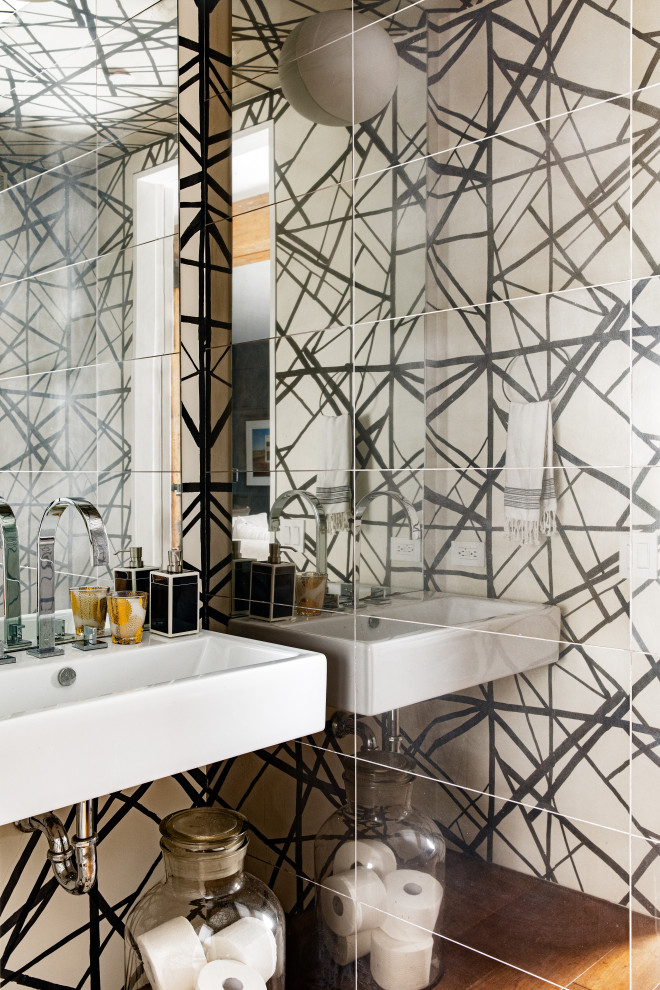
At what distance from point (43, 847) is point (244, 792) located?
0.47m

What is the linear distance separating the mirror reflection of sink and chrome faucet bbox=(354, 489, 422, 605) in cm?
8

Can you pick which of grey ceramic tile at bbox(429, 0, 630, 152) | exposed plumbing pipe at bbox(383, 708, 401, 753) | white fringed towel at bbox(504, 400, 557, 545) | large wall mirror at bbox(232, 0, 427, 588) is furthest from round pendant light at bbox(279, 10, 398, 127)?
exposed plumbing pipe at bbox(383, 708, 401, 753)

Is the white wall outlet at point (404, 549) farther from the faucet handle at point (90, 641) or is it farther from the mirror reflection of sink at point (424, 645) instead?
Result: the faucet handle at point (90, 641)

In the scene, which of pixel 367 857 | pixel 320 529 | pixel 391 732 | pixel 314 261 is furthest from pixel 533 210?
pixel 367 857

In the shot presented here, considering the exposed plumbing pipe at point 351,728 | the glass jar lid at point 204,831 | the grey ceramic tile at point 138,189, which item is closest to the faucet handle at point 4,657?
the glass jar lid at point 204,831

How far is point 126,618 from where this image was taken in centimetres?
163

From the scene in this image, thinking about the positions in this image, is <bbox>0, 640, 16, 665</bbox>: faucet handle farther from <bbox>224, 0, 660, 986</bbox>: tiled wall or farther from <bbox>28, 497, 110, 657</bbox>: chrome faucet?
<bbox>224, 0, 660, 986</bbox>: tiled wall

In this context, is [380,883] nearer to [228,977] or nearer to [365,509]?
[228,977]

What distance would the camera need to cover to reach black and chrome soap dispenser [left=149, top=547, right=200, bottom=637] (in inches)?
67.3

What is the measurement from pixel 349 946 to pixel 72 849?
0.59 m

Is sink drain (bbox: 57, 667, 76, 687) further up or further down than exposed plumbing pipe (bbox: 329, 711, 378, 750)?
further up

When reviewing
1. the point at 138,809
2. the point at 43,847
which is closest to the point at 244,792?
the point at 138,809

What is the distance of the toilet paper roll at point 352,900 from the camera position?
1.58 meters

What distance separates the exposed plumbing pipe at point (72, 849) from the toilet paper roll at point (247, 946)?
0.25 m
